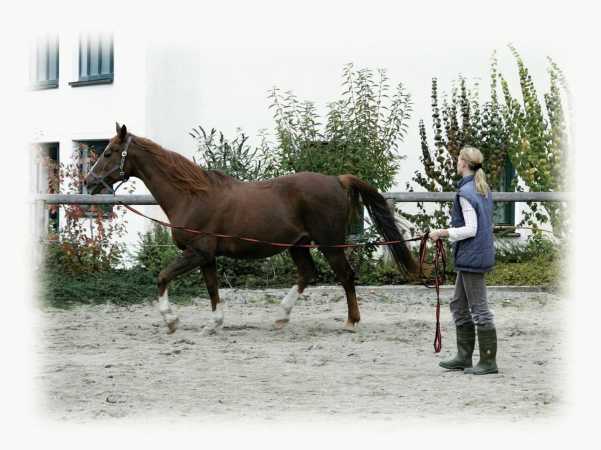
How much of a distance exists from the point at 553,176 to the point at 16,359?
9.53 metres

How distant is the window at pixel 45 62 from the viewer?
762 inches

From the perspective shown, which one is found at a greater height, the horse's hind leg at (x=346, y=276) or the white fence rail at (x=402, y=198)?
the white fence rail at (x=402, y=198)

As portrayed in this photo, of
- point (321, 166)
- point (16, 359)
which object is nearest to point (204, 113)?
point (321, 166)

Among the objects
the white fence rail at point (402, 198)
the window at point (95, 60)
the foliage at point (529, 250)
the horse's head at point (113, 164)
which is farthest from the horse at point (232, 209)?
the window at point (95, 60)

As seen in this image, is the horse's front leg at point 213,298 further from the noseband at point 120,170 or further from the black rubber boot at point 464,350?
the black rubber boot at point 464,350

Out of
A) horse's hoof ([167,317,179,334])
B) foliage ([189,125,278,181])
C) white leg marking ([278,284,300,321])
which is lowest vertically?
horse's hoof ([167,317,179,334])

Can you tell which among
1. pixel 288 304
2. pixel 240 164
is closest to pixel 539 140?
pixel 240 164

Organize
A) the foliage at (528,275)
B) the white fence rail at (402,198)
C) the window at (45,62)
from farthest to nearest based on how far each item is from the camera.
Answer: the window at (45,62) < the foliage at (528,275) < the white fence rail at (402,198)

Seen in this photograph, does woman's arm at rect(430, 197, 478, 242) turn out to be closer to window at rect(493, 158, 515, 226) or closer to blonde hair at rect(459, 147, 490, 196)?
blonde hair at rect(459, 147, 490, 196)

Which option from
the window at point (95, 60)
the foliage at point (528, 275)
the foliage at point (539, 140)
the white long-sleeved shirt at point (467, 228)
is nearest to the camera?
the white long-sleeved shirt at point (467, 228)

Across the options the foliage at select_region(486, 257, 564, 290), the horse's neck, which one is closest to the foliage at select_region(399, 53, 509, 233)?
the foliage at select_region(486, 257, 564, 290)

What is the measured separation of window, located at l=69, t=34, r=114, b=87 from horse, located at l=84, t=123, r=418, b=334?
940 centimetres

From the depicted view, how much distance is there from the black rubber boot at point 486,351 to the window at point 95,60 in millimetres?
12657

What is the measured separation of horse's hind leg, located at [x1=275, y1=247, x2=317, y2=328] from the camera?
8984 millimetres
